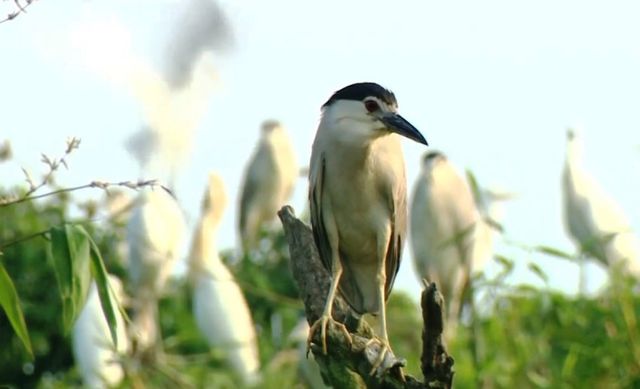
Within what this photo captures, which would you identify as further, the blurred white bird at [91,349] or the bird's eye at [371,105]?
the blurred white bird at [91,349]

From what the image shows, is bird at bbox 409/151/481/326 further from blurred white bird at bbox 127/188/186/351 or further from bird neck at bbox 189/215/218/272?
blurred white bird at bbox 127/188/186/351

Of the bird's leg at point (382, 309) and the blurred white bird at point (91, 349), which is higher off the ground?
the bird's leg at point (382, 309)

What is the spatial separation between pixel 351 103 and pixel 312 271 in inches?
16.0

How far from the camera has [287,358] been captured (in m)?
7.75

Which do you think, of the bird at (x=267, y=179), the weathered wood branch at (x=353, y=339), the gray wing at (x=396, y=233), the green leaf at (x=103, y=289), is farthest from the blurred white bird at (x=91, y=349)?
the green leaf at (x=103, y=289)

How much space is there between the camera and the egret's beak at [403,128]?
3262 mm

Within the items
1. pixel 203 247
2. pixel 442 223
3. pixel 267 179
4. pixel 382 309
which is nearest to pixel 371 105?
pixel 382 309

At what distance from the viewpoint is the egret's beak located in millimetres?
3262

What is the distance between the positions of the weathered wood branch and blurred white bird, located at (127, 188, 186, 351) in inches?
245

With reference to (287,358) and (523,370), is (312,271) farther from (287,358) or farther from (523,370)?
(287,358)

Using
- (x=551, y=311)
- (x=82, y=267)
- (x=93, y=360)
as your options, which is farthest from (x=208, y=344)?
(x=82, y=267)

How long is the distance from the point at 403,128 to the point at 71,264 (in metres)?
0.76

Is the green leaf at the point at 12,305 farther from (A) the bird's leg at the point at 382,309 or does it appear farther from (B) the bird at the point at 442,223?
(B) the bird at the point at 442,223

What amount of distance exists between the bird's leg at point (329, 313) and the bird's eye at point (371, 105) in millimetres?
370
